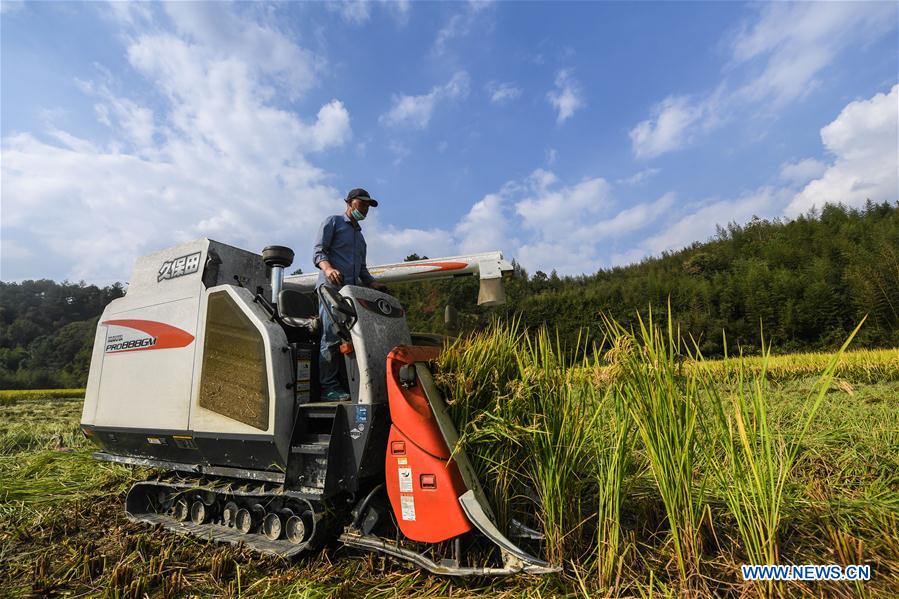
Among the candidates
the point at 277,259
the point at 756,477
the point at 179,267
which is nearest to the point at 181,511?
the point at 179,267

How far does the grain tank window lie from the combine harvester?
0.01 meters

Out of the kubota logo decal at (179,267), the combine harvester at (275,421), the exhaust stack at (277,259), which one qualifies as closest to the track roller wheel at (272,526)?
the combine harvester at (275,421)

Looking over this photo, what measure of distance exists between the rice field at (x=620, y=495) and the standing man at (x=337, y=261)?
98 cm

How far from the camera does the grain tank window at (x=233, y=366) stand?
12.1 ft

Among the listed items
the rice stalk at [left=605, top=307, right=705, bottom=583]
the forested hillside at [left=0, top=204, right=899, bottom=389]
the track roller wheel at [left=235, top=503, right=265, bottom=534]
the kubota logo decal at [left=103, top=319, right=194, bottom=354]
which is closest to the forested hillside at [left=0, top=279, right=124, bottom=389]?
the forested hillside at [left=0, top=204, right=899, bottom=389]

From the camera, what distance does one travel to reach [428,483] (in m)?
2.84

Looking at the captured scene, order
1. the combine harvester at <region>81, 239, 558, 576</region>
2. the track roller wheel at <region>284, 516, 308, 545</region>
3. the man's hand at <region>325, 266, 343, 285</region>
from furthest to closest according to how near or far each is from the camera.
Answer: the man's hand at <region>325, 266, 343, 285</region> < the track roller wheel at <region>284, 516, 308, 545</region> < the combine harvester at <region>81, 239, 558, 576</region>

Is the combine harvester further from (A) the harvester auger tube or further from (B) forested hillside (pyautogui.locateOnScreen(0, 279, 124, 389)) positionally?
(B) forested hillside (pyautogui.locateOnScreen(0, 279, 124, 389))

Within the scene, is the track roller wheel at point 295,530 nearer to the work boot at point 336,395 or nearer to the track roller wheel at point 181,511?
the work boot at point 336,395

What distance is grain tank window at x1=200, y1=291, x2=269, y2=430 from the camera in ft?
12.1

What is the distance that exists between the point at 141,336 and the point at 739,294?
134 ft

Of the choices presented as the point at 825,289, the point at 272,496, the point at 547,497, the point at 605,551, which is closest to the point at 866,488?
the point at 605,551

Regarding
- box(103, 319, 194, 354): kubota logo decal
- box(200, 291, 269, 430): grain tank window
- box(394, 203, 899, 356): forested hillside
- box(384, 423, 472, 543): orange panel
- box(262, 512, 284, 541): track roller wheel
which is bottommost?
box(262, 512, 284, 541): track roller wheel

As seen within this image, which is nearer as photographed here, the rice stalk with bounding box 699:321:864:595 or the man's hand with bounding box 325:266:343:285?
the rice stalk with bounding box 699:321:864:595
